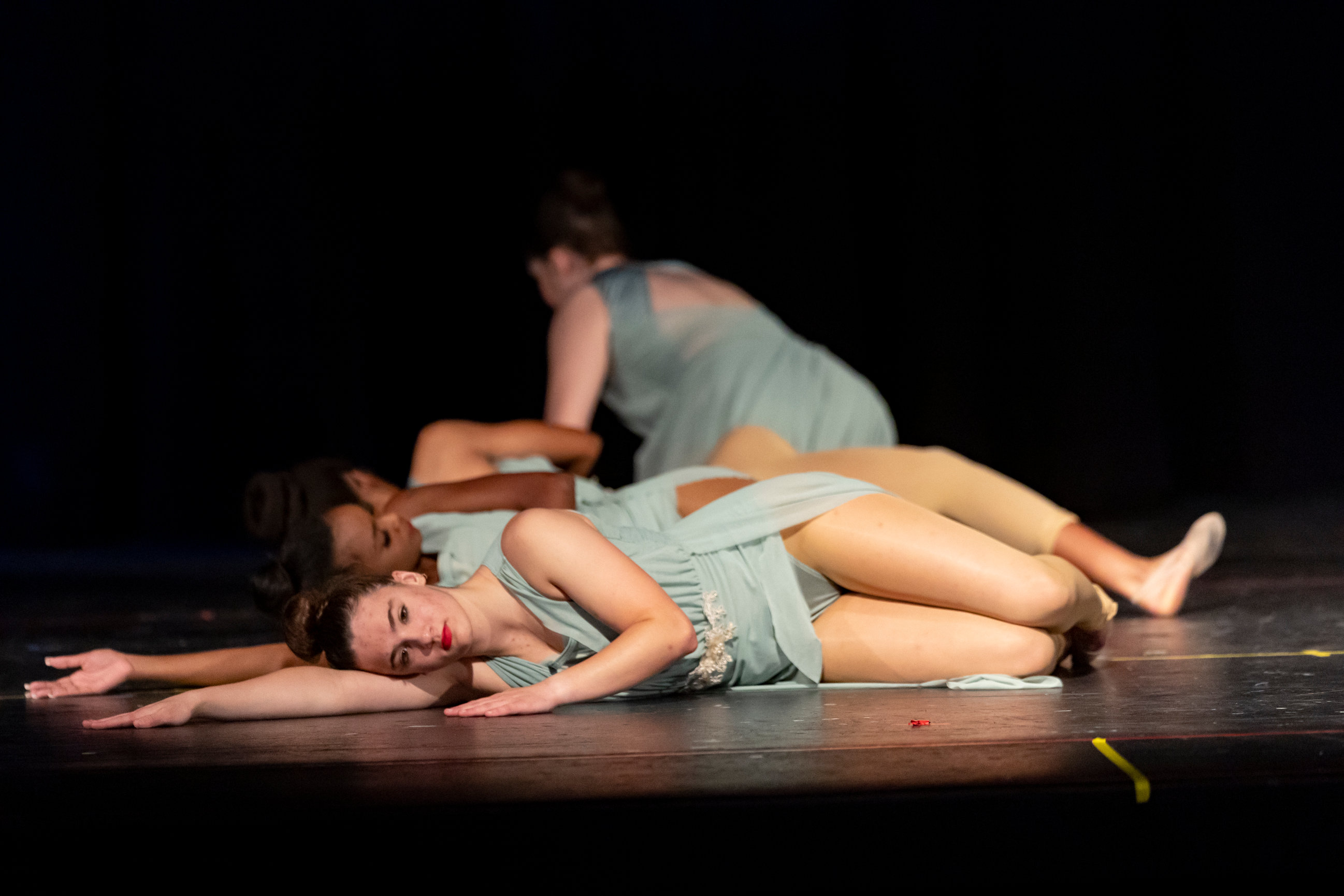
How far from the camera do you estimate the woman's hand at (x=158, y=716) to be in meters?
1.75

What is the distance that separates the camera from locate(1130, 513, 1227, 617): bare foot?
7.82 feet

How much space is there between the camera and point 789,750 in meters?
1.40

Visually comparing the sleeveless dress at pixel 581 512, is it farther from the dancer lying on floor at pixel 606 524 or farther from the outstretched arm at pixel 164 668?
the outstretched arm at pixel 164 668

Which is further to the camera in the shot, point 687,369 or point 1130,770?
point 687,369

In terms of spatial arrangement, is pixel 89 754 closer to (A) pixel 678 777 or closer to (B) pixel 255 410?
(A) pixel 678 777

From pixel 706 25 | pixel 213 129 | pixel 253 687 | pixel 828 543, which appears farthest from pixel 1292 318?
pixel 253 687

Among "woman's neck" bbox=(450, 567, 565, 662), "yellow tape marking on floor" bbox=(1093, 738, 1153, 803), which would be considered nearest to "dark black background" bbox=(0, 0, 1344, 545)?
"woman's neck" bbox=(450, 567, 565, 662)

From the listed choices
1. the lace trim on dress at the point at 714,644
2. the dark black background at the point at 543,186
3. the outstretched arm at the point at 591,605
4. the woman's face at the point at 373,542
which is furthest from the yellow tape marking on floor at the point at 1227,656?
the dark black background at the point at 543,186

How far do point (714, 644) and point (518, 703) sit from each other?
329 millimetres

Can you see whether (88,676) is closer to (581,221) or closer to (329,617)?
(329,617)

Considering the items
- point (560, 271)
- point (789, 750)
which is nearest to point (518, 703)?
point (789, 750)

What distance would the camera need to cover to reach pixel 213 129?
485 cm

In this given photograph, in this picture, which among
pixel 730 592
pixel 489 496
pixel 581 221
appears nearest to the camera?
pixel 730 592

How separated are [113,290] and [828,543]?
13.2ft
